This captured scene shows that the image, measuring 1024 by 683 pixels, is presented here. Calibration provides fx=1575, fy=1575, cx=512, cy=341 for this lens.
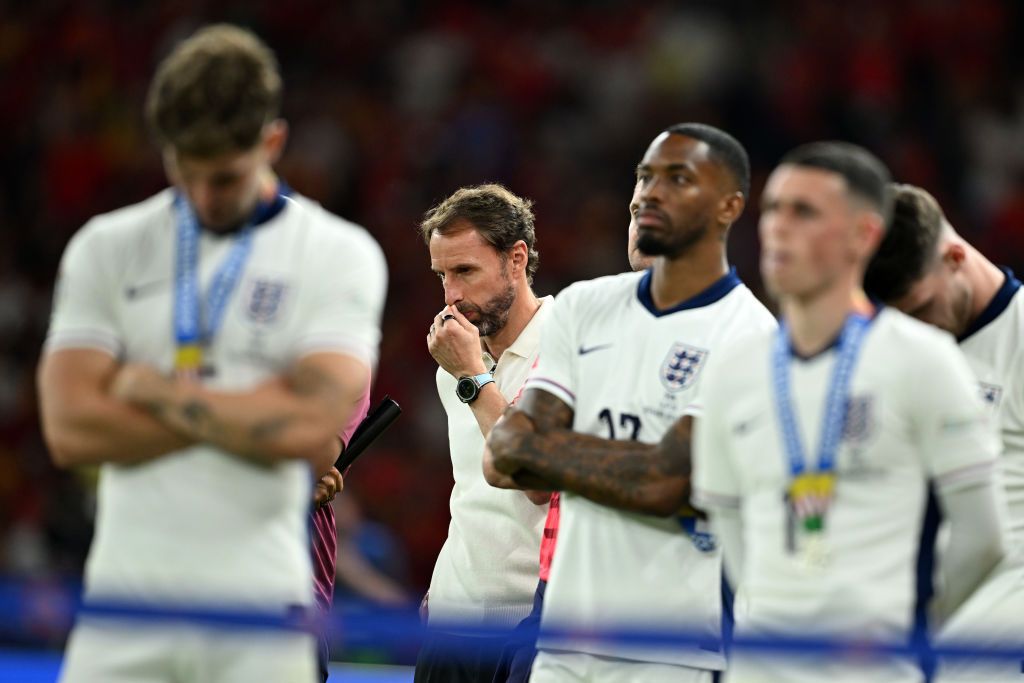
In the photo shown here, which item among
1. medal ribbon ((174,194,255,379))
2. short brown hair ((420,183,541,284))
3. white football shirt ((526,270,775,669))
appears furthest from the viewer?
short brown hair ((420,183,541,284))

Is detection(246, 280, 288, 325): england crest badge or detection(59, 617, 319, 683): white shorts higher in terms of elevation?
detection(246, 280, 288, 325): england crest badge

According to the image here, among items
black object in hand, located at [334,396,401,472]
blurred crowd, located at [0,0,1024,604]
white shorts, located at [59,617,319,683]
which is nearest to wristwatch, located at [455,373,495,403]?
black object in hand, located at [334,396,401,472]

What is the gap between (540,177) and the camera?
45.0 feet

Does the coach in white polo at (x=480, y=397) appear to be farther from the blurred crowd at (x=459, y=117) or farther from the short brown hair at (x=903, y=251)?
the blurred crowd at (x=459, y=117)

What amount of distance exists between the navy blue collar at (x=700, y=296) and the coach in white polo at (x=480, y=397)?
94 cm

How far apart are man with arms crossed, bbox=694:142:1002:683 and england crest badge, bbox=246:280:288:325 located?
1.11 metres

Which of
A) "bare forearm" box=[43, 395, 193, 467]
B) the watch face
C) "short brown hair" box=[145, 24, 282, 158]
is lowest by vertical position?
the watch face

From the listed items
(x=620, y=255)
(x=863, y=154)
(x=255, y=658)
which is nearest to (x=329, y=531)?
(x=255, y=658)

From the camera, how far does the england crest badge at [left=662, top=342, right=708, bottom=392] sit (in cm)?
437

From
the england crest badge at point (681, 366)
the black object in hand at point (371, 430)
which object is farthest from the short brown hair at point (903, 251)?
the black object in hand at point (371, 430)

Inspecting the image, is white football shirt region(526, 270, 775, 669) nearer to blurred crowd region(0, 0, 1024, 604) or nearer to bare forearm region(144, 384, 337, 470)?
bare forearm region(144, 384, 337, 470)

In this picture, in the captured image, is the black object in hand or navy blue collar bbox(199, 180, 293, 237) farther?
the black object in hand

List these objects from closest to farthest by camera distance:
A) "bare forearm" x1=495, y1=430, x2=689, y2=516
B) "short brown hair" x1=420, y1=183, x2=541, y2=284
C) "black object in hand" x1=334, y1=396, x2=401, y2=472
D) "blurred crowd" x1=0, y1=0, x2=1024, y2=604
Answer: "bare forearm" x1=495, y1=430, x2=689, y2=516, "short brown hair" x1=420, y1=183, x2=541, y2=284, "black object in hand" x1=334, y1=396, x2=401, y2=472, "blurred crowd" x1=0, y1=0, x2=1024, y2=604

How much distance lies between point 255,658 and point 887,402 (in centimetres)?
156
